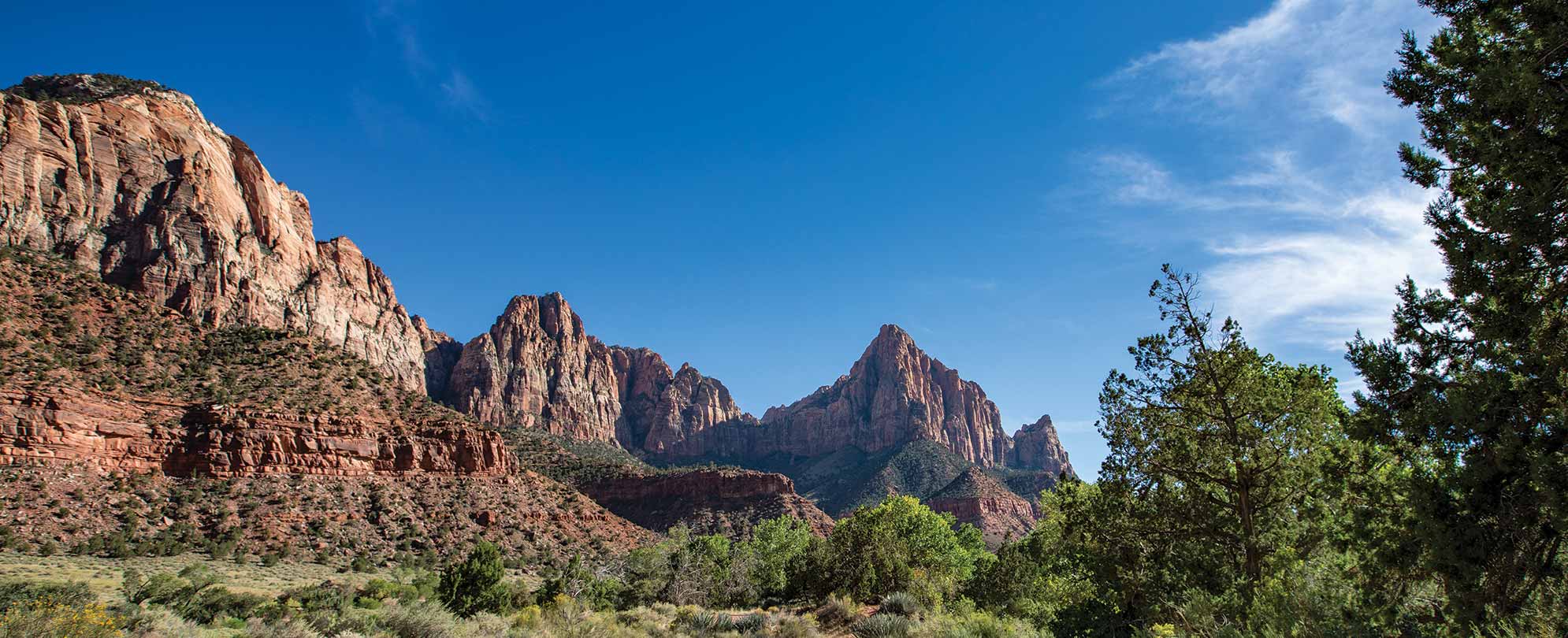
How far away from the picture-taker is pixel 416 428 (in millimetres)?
58438

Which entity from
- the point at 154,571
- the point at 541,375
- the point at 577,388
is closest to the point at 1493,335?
the point at 154,571

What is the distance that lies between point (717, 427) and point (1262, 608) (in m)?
176

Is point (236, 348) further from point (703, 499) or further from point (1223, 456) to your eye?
point (1223, 456)

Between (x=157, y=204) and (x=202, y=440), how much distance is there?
3456 cm

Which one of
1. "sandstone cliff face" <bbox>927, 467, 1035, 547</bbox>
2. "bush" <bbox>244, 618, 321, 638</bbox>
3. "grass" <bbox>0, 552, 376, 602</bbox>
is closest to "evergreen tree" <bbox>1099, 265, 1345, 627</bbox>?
"bush" <bbox>244, 618, 321, 638</bbox>

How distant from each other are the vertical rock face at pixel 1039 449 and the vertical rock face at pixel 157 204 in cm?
15561

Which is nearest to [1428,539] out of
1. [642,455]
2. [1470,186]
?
[1470,186]

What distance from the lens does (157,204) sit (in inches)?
2495

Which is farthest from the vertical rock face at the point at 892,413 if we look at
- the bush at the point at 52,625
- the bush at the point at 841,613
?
the bush at the point at 52,625

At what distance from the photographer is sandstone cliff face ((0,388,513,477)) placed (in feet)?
123

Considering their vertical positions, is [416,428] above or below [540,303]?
below

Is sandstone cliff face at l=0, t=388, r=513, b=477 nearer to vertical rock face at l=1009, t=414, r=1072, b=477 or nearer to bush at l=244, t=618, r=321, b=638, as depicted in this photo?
bush at l=244, t=618, r=321, b=638

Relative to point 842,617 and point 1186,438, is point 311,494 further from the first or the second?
point 1186,438

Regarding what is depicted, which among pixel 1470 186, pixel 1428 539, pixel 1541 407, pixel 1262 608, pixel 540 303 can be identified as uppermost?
pixel 540 303
